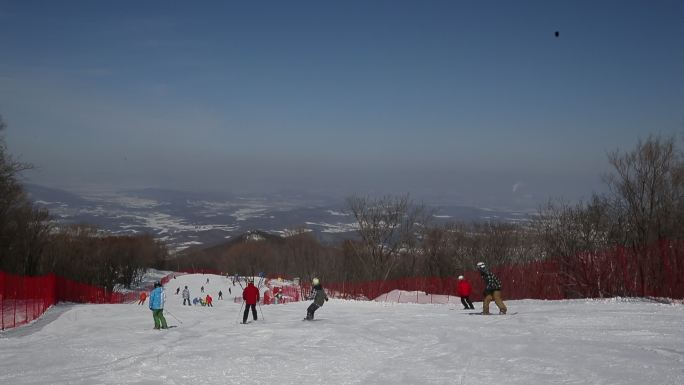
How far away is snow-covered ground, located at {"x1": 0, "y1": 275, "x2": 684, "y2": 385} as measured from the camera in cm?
1121

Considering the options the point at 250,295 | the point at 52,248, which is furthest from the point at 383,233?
the point at 250,295

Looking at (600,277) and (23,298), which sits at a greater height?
(600,277)

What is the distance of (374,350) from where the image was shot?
14.7m

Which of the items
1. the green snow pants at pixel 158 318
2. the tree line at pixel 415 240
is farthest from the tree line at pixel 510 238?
the green snow pants at pixel 158 318

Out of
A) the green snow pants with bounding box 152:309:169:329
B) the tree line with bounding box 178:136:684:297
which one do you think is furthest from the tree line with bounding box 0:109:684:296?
the green snow pants with bounding box 152:309:169:329

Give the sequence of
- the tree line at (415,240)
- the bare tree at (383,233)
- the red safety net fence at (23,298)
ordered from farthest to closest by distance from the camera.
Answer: the bare tree at (383,233), the tree line at (415,240), the red safety net fence at (23,298)

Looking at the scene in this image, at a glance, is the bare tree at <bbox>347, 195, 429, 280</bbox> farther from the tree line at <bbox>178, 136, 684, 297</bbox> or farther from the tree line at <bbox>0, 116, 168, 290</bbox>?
the tree line at <bbox>0, 116, 168, 290</bbox>

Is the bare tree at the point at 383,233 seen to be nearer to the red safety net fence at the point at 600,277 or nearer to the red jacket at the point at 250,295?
the red safety net fence at the point at 600,277

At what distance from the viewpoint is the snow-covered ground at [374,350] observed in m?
11.2

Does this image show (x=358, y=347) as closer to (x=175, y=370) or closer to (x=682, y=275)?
(x=175, y=370)

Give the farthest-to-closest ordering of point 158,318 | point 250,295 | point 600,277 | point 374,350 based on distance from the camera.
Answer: point 600,277 < point 250,295 < point 158,318 < point 374,350

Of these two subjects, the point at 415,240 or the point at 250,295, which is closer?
the point at 250,295

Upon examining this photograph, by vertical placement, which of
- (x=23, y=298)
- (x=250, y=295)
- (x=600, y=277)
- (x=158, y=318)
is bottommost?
(x=158, y=318)

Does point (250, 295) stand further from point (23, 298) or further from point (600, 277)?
point (600, 277)
